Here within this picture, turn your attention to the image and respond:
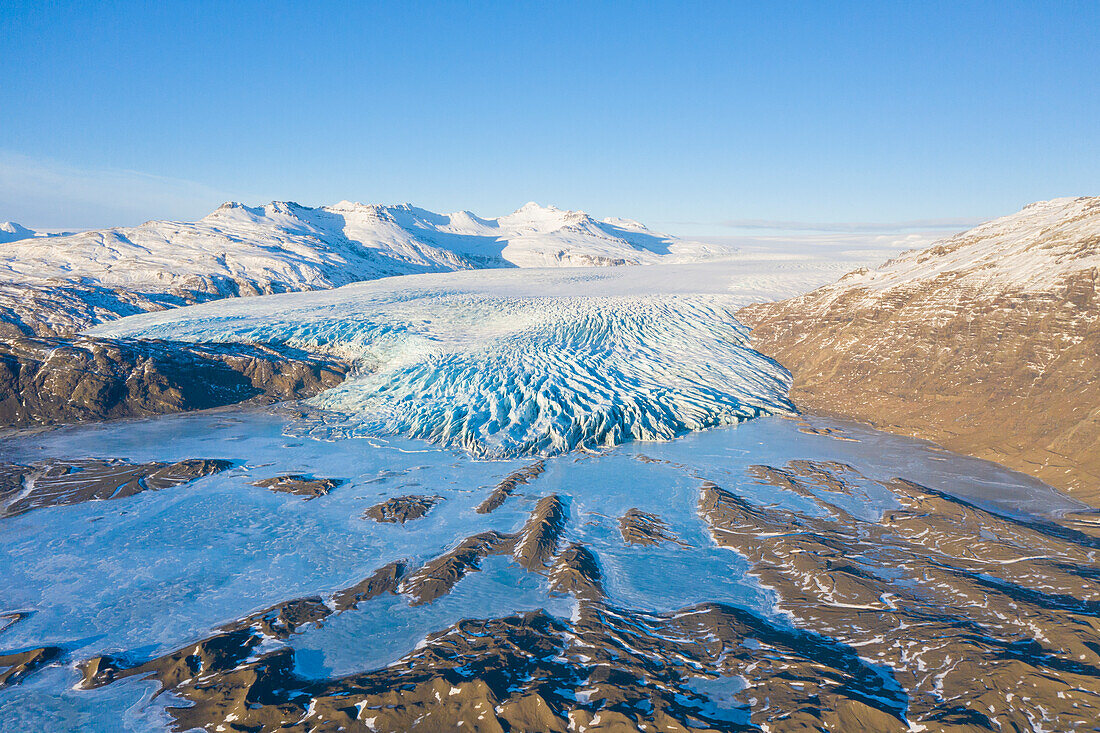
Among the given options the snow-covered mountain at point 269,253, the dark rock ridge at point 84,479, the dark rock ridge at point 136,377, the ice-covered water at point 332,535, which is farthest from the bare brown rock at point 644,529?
the snow-covered mountain at point 269,253

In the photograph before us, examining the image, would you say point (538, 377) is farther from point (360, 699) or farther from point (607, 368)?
A: point (360, 699)

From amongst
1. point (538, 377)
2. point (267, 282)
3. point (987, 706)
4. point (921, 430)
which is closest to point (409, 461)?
point (538, 377)

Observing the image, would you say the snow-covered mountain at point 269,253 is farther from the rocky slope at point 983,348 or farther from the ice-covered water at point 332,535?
the rocky slope at point 983,348

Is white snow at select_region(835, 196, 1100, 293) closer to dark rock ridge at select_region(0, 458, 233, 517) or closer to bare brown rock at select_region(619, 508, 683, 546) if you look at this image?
bare brown rock at select_region(619, 508, 683, 546)

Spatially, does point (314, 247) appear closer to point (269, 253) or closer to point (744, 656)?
point (269, 253)

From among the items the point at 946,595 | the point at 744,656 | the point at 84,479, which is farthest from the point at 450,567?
the point at 84,479

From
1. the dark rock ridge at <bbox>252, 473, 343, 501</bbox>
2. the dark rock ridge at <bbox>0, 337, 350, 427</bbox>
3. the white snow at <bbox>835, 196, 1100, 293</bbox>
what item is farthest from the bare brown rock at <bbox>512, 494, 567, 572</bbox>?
the white snow at <bbox>835, 196, 1100, 293</bbox>
